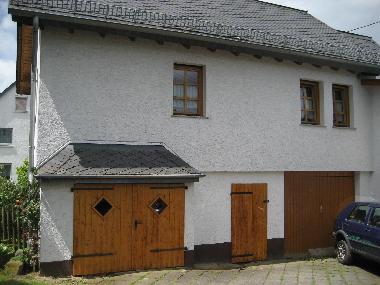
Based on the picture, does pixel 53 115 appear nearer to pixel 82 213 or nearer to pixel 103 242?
pixel 82 213

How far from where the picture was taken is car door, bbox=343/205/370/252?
10.8 metres

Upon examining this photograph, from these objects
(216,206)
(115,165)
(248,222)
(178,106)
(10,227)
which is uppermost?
(178,106)

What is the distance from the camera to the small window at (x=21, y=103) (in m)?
30.3

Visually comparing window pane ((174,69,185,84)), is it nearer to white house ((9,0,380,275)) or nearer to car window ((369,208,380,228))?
white house ((9,0,380,275))

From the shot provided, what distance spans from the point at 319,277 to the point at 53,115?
7.27 meters

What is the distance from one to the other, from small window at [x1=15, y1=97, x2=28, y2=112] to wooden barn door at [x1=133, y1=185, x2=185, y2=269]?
2325 centimetres

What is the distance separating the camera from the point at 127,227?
9820 mm

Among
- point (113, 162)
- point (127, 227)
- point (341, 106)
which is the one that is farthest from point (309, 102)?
point (127, 227)

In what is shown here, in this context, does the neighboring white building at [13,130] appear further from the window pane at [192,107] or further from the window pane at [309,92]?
the window pane at [309,92]

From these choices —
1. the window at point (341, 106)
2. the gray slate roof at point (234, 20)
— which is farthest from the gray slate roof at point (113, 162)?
the window at point (341, 106)

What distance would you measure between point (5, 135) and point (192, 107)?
2215 centimetres

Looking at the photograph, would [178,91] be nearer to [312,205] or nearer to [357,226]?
[312,205]

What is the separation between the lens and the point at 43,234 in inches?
362

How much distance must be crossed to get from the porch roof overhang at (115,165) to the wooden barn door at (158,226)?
378 mm
